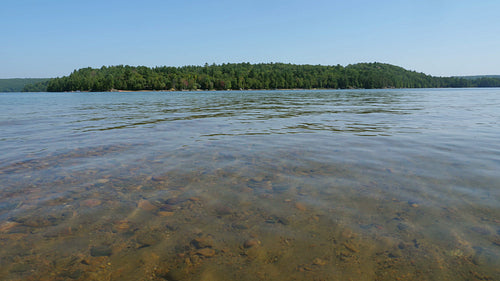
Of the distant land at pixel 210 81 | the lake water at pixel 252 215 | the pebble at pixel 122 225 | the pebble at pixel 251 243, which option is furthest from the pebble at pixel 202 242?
the distant land at pixel 210 81

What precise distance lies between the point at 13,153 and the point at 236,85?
163 metres

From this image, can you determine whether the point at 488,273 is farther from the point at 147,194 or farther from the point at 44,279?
the point at 147,194

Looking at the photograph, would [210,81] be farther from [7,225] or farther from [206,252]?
[206,252]

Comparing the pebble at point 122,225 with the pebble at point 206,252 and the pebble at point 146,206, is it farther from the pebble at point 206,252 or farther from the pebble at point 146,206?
the pebble at point 206,252

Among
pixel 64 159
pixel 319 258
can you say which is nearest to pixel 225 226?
pixel 319 258

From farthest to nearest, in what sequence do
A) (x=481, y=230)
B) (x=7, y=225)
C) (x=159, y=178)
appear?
A: (x=159, y=178), (x=7, y=225), (x=481, y=230)

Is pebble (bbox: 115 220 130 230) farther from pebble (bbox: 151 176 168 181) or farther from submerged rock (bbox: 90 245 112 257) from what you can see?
pebble (bbox: 151 176 168 181)

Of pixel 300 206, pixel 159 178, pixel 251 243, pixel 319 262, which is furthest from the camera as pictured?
pixel 159 178

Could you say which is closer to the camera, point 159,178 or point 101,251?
point 101,251

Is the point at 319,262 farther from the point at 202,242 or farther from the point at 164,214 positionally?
the point at 164,214

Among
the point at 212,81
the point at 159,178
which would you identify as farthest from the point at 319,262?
the point at 212,81

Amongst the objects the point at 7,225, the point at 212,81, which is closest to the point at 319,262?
the point at 7,225

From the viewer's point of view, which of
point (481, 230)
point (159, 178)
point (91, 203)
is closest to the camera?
point (481, 230)

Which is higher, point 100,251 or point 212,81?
point 212,81
